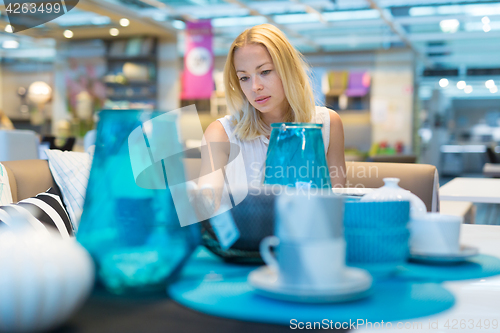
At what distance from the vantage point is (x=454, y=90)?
18.5m

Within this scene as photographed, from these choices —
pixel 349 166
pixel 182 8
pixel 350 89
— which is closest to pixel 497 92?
pixel 350 89

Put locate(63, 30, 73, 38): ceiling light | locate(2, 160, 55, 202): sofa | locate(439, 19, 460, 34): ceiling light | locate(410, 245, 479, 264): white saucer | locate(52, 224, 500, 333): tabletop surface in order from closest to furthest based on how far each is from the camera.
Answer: locate(52, 224, 500, 333): tabletop surface → locate(410, 245, 479, 264): white saucer → locate(2, 160, 55, 202): sofa → locate(439, 19, 460, 34): ceiling light → locate(63, 30, 73, 38): ceiling light

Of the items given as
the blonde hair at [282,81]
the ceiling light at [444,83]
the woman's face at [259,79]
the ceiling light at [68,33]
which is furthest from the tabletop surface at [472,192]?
the ceiling light at [444,83]

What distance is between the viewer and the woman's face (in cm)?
150

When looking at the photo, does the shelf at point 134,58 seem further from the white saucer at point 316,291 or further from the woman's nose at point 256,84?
the white saucer at point 316,291

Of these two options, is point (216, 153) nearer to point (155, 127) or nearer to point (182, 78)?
point (155, 127)

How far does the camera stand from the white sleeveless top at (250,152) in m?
1.44

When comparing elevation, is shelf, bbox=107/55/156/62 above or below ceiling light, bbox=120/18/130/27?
below

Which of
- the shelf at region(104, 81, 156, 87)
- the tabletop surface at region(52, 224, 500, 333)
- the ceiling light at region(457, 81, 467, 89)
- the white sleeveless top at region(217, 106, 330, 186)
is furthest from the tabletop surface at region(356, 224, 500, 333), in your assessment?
the ceiling light at region(457, 81, 467, 89)

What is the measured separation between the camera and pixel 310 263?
0.52 metres

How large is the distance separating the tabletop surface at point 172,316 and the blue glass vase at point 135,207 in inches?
1.1

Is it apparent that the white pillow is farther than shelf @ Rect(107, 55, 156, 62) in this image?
No

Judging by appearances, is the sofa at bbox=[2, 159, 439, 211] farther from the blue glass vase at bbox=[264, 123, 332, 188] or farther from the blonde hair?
the blue glass vase at bbox=[264, 123, 332, 188]

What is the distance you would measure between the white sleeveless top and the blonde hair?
0.03m
